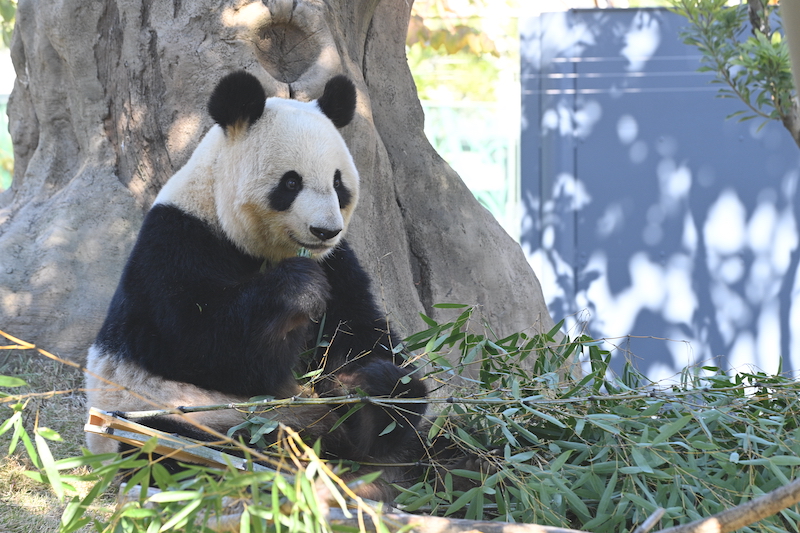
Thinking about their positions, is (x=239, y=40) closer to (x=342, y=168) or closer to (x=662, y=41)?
(x=342, y=168)

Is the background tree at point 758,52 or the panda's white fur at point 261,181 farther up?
the background tree at point 758,52

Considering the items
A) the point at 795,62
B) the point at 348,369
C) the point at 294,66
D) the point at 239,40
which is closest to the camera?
the point at 795,62

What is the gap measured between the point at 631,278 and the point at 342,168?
488 centimetres

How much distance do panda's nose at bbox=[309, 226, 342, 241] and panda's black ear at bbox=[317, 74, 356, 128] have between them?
Result: 1.99 feet

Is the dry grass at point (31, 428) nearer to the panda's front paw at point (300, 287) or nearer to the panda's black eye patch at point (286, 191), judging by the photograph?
the panda's front paw at point (300, 287)

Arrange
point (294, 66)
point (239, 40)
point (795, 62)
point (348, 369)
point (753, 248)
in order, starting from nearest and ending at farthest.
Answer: point (795, 62), point (348, 369), point (239, 40), point (294, 66), point (753, 248)

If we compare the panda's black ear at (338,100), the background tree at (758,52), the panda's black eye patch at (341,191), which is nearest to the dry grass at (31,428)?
the panda's black eye patch at (341,191)

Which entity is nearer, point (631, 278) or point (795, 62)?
point (795, 62)

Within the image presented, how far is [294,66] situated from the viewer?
3.70m

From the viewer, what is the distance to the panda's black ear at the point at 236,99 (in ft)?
7.83

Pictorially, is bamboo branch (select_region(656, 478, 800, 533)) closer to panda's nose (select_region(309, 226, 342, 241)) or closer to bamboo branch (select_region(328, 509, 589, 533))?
bamboo branch (select_region(328, 509, 589, 533))

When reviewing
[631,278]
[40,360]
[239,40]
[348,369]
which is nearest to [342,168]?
[348,369]

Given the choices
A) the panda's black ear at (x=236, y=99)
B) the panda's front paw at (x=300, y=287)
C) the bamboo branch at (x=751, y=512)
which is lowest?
the bamboo branch at (x=751, y=512)

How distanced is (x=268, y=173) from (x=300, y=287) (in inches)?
18.3
